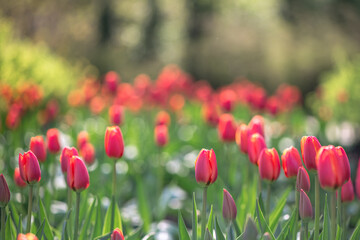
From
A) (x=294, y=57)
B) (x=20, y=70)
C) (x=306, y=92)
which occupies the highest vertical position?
(x=20, y=70)

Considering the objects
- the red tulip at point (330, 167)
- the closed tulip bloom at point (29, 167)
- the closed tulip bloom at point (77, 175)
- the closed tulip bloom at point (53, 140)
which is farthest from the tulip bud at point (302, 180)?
the closed tulip bloom at point (53, 140)

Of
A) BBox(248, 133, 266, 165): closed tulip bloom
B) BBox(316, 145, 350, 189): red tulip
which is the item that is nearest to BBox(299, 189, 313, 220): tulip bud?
BBox(316, 145, 350, 189): red tulip

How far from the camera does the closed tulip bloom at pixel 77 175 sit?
178 centimetres

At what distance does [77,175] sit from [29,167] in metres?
0.18

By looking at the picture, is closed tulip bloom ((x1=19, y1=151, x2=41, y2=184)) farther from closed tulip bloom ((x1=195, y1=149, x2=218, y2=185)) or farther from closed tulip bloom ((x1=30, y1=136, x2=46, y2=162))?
closed tulip bloom ((x1=195, y1=149, x2=218, y2=185))

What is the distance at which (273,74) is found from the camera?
12.6 m

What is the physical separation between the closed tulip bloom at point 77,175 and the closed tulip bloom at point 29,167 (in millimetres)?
124

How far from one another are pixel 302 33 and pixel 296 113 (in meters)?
10.0

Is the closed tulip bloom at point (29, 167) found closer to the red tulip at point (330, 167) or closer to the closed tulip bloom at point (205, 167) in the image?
the closed tulip bloom at point (205, 167)

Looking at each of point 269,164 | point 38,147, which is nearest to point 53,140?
point 38,147

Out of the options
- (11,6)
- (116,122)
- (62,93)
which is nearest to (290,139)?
(116,122)

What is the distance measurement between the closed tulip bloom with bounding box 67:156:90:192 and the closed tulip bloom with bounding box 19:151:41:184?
0.12m

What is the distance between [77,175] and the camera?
1.79 metres

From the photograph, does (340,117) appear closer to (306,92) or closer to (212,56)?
(306,92)
